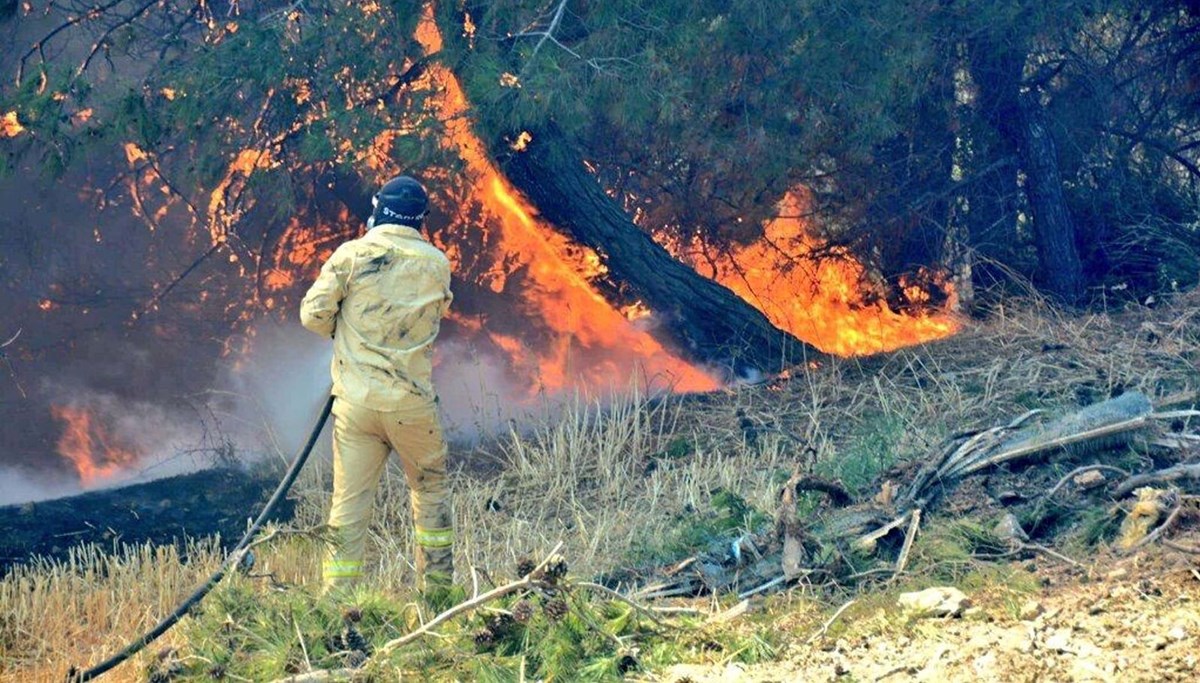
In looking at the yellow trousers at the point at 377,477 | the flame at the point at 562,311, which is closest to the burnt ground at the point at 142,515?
the yellow trousers at the point at 377,477

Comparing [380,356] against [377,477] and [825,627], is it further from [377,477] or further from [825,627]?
[825,627]

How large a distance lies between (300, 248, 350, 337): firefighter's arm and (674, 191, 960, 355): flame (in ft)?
20.6

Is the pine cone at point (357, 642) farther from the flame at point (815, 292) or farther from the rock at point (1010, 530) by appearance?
the flame at point (815, 292)

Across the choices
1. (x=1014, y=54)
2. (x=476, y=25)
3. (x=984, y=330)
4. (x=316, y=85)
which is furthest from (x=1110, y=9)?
(x=316, y=85)

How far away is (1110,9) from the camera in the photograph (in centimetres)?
1156

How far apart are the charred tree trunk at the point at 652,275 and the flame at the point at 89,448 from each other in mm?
4380

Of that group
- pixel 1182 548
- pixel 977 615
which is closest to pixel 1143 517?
pixel 1182 548

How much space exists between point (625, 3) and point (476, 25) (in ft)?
3.41

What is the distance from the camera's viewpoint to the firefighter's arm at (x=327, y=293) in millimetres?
6746

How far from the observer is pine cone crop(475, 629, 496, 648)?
17.0ft

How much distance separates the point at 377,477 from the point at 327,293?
0.99m

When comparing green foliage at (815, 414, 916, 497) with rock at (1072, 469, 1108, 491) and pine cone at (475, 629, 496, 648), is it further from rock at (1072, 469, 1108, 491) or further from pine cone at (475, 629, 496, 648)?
pine cone at (475, 629, 496, 648)

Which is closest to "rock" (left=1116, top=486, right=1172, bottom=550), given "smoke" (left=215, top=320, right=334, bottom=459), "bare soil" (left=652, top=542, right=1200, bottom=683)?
"bare soil" (left=652, top=542, right=1200, bottom=683)

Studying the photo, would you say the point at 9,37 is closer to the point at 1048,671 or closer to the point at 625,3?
the point at 625,3
